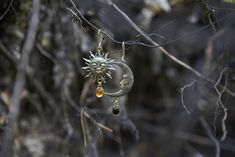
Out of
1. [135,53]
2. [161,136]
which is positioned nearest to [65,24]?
[135,53]

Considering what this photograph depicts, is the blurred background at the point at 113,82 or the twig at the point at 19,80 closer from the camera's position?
the twig at the point at 19,80

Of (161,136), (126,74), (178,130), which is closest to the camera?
Result: (126,74)

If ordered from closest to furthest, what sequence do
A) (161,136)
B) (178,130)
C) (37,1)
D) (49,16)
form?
(37,1) → (49,16) → (178,130) → (161,136)

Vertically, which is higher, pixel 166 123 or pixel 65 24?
pixel 65 24

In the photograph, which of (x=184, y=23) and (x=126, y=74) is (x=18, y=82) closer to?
(x=126, y=74)

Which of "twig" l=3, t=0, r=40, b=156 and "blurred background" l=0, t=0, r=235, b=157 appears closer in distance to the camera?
"twig" l=3, t=0, r=40, b=156

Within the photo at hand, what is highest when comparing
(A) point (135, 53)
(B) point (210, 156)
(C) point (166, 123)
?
(A) point (135, 53)

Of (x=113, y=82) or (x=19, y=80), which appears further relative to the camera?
(x=113, y=82)

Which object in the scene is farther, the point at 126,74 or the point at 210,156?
the point at 210,156
